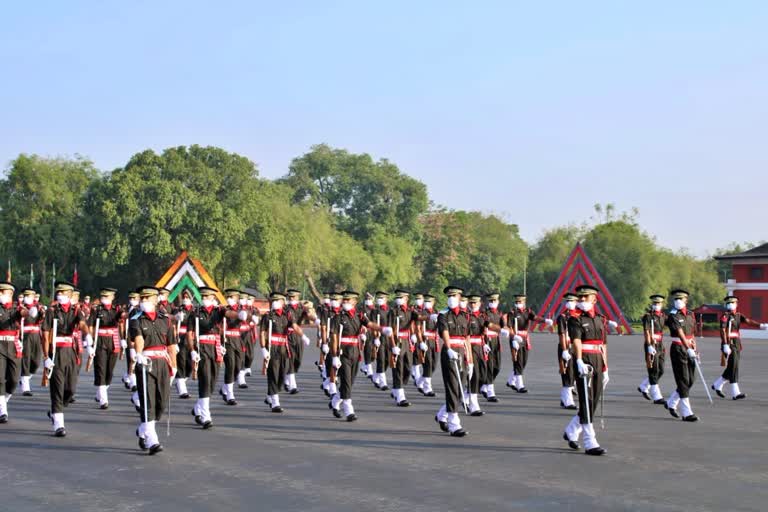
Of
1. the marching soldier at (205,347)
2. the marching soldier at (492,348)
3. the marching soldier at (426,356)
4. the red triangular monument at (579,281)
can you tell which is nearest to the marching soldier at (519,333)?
the marching soldier at (492,348)

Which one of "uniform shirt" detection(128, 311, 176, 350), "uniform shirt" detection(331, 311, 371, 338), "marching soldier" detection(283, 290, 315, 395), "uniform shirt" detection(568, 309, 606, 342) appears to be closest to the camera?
"uniform shirt" detection(128, 311, 176, 350)

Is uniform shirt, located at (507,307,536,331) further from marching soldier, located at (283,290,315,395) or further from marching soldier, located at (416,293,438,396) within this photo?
marching soldier, located at (283,290,315,395)

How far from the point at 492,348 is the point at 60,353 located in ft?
30.1

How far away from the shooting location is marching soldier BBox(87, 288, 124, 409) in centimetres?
1816

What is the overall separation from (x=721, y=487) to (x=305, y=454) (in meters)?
5.13

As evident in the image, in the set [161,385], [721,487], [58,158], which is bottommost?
[721,487]

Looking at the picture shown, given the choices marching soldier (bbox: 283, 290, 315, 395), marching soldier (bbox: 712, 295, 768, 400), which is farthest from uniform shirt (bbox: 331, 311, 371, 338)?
marching soldier (bbox: 712, 295, 768, 400)

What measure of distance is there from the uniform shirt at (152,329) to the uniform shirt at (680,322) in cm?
866

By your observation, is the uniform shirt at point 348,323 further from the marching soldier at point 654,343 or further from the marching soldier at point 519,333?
the marching soldier at point 654,343

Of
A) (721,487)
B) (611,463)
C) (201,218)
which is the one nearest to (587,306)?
(611,463)

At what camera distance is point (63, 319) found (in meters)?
15.5

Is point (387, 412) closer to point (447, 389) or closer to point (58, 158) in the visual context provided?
point (447, 389)

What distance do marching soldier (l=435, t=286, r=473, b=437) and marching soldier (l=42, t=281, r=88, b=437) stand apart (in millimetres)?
5684

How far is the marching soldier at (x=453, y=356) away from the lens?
45.4ft
